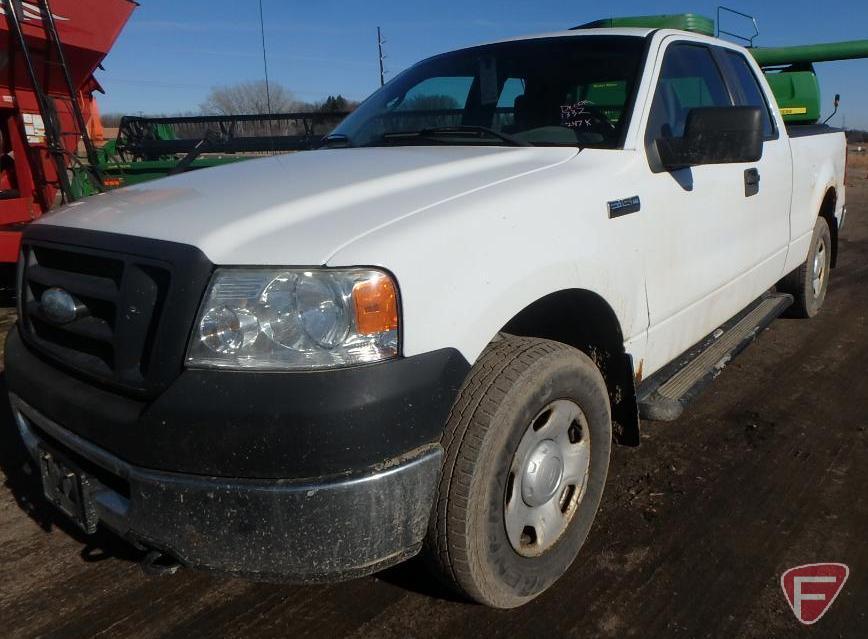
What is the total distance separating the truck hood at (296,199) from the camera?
73.4 inches

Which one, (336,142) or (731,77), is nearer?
(336,142)

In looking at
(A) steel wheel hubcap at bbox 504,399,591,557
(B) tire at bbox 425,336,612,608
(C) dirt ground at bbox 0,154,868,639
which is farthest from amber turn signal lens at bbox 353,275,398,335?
(C) dirt ground at bbox 0,154,868,639

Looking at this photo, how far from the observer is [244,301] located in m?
1.80

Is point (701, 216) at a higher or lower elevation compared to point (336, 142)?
lower

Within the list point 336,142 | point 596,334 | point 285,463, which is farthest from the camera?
point 336,142

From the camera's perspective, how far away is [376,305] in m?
1.79

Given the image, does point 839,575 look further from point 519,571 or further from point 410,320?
point 410,320

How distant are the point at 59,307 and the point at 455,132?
172cm

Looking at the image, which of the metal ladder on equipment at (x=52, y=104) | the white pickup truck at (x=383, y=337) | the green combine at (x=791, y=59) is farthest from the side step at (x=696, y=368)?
the metal ladder on equipment at (x=52, y=104)

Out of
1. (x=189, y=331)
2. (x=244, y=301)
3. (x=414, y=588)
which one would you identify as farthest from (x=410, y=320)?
(x=414, y=588)

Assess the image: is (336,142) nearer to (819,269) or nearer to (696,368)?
(696,368)

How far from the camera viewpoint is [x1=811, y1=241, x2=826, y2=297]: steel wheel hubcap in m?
5.48

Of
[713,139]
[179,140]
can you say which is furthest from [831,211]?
[179,140]

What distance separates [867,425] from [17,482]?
4257 millimetres
